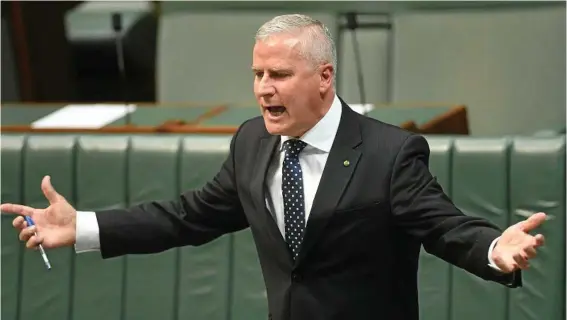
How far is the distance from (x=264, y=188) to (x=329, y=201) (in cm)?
16

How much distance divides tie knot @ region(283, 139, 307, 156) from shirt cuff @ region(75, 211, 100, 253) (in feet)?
1.61

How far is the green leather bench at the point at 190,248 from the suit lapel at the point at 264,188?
0.91 meters

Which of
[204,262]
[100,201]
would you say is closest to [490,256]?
[204,262]

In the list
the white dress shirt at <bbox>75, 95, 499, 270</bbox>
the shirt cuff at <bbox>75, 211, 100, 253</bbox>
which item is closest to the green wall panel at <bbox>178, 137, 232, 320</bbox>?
the shirt cuff at <bbox>75, 211, 100, 253</bbox>

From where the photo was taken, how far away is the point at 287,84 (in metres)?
2.21

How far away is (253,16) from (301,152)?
2.38 metres

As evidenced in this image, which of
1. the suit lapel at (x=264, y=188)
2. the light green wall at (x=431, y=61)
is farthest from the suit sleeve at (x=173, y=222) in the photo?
the light green wall at (x=431, y=61)

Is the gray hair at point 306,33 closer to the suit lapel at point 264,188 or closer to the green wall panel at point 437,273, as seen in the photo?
the suit lapel at point 264,188

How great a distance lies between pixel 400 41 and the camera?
449 cm

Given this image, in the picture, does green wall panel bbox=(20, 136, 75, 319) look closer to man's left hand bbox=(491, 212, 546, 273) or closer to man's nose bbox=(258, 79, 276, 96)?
man's nose bbox=(258, 79, 276, 96)

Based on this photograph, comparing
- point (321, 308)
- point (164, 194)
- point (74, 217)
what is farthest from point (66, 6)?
point (321, 308)

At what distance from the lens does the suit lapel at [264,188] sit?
2.28 m

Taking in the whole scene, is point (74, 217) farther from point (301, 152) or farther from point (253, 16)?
point (253, 16)

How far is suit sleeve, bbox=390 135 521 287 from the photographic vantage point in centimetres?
211
